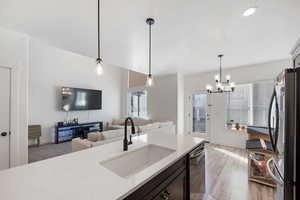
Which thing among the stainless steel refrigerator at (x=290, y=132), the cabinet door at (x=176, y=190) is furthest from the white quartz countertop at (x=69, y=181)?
the stainless steel refrigerator at (x=290, y=132)

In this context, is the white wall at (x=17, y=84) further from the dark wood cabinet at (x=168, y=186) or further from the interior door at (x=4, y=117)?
the dark wood cabinet at (x=168, y=186)

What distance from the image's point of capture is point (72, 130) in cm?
562

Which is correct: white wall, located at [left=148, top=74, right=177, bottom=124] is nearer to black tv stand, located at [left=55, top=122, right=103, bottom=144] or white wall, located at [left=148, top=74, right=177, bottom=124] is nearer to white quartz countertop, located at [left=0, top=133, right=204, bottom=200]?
black tv stand, located at [left=55, top=122, right=103, bottom=144]

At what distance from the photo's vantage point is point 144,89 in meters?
6.95

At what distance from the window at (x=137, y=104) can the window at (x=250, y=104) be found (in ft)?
12.1

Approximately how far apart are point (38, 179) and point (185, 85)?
587 centimetres

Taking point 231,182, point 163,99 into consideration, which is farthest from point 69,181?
point 163,99

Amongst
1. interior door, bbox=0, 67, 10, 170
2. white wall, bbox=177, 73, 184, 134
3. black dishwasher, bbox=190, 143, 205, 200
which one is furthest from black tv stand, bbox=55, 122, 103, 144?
black dishwasher, bbox=190, 143, 205, 200

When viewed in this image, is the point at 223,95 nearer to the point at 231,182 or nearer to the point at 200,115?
the point at 200,115

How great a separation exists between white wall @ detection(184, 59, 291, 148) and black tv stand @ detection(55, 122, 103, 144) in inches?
166

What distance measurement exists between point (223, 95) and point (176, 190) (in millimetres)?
4566

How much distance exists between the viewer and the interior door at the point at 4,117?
2.40m

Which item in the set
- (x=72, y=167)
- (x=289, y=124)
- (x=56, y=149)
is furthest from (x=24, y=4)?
(x=56, y=149)

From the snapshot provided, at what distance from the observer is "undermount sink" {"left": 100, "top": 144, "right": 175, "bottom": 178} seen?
133cm
